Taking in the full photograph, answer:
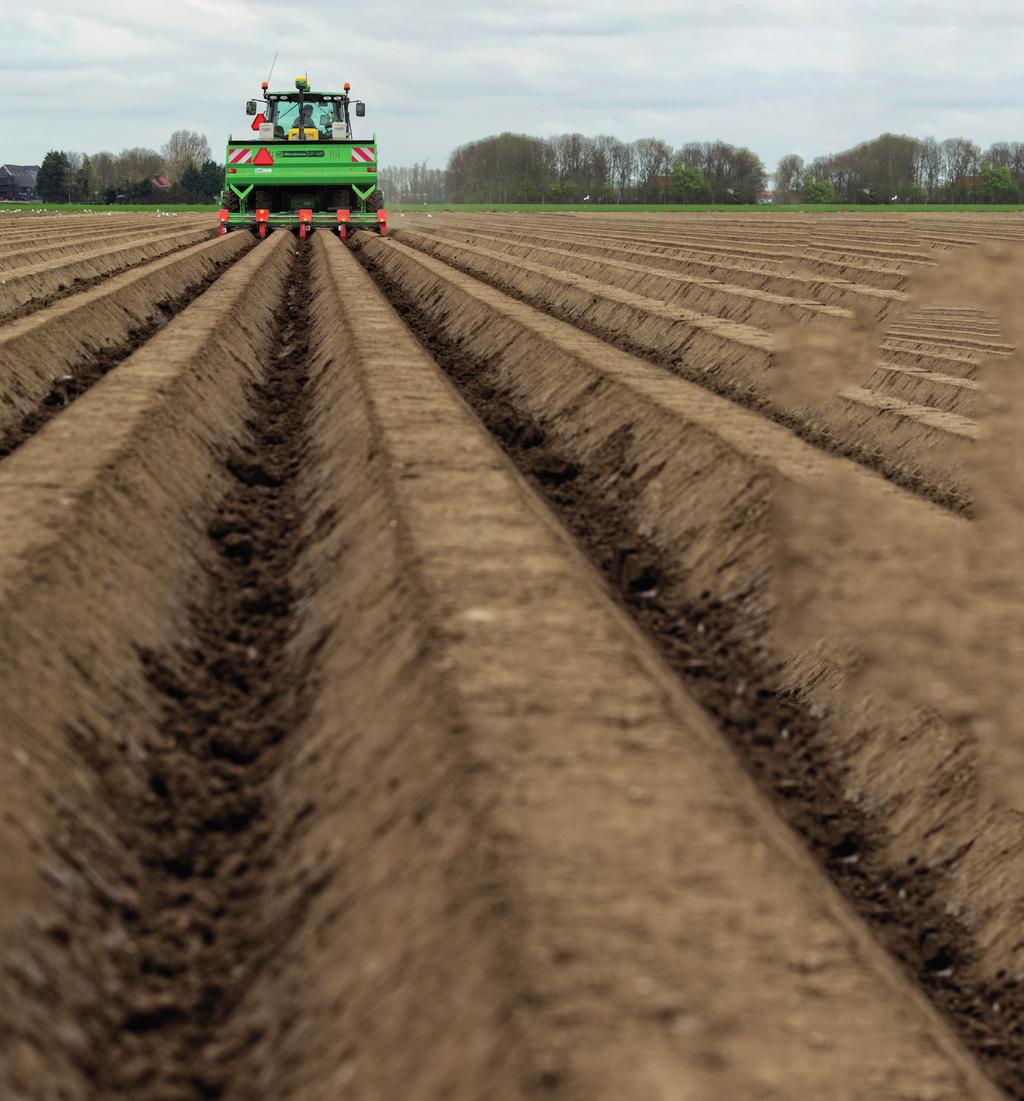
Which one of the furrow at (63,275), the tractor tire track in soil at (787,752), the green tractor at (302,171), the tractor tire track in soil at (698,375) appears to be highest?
the green tractor at (302,171)

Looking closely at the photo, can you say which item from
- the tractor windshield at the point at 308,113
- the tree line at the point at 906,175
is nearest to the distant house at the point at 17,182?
the tree line at the point at 906,175

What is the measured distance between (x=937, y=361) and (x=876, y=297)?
4.00 metres

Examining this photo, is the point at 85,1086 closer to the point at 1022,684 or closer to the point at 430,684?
the point at 430,684

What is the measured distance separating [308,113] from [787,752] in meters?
26.8

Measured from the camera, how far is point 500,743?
3883mm

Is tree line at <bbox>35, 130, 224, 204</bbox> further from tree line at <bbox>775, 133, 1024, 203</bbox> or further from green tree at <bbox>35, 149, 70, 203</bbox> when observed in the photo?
tree line at <bbox>775, 133, 1024, 203</bbox>

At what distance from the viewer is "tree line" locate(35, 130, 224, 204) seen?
87500mm

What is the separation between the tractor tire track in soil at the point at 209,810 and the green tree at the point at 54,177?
311ft

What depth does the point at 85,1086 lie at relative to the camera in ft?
9.62

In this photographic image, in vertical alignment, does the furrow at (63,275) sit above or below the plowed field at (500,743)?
above

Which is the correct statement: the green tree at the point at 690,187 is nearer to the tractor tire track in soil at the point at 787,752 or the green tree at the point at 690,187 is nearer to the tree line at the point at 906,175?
the tree line at the point at 906,175

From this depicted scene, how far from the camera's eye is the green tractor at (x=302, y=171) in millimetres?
27141

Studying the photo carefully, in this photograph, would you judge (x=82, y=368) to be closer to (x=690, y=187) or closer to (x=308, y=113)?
(x=308, y=113)

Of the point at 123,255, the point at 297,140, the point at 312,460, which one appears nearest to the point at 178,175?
the point at 297,140
